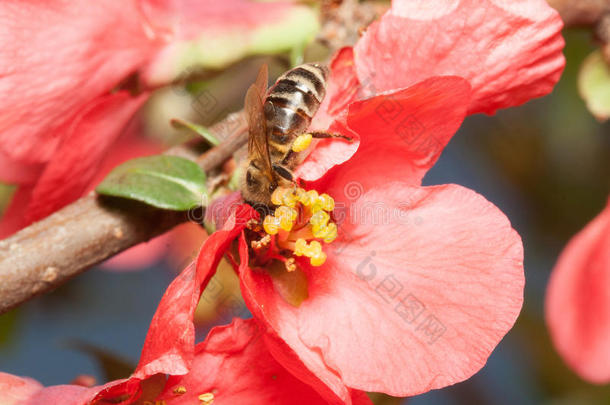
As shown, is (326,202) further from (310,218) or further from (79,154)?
(79,154)

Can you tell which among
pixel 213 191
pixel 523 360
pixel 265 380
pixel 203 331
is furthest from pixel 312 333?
pixel 523 360

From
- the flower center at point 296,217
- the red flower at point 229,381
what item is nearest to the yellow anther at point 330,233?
the flower center at point 296,217

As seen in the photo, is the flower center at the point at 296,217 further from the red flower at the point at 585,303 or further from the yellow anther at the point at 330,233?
the red flower at the point at 585,303

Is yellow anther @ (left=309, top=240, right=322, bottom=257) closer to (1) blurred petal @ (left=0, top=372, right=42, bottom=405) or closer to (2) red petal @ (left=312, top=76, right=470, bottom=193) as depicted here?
(2) red petal @ (left=312, top=76, right=470, bottom=193)

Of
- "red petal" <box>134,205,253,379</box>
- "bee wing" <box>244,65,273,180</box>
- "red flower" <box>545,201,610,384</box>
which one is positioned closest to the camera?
"red petal" <box>134,205,253,379</box>

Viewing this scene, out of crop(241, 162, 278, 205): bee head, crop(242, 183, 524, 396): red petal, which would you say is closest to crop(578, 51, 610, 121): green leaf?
crop(242, 183, 524, 396): red petal

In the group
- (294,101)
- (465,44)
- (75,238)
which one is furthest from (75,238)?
(465,44)

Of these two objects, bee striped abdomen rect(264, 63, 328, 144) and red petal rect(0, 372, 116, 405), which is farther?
bee striped abdomen rect(264, 63, 328, 144)
